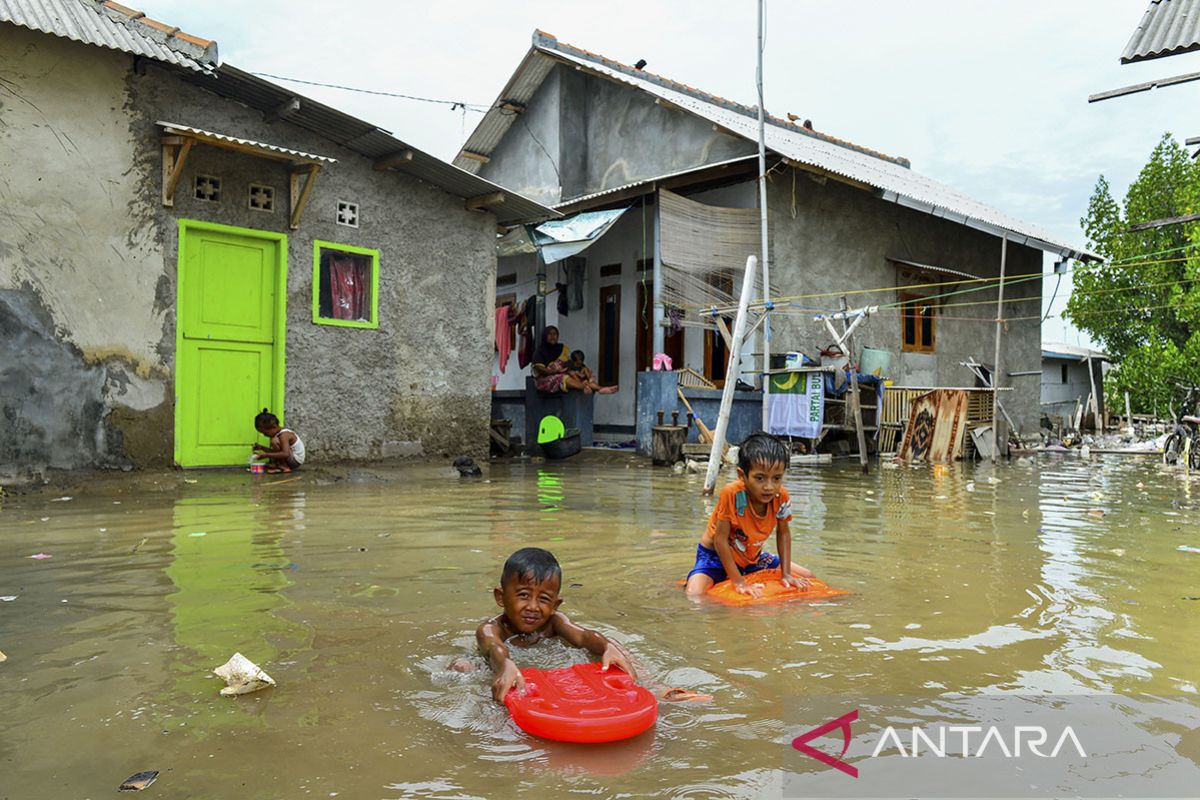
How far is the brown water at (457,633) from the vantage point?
206 centimetres

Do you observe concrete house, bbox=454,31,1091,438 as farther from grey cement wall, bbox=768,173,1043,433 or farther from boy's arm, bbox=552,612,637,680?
boy's arm, bbox=552,612,637,680

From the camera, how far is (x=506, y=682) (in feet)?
8.18

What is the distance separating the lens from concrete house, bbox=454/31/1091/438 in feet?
43.7

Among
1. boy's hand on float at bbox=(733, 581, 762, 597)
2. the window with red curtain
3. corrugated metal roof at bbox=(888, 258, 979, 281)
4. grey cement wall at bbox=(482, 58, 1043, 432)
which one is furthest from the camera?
corrugated metal roof at bbox=(888, 258, 979, 281)

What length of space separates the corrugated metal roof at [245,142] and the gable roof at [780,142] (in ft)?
20.4

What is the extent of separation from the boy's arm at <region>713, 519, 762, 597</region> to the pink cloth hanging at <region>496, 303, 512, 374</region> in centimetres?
1230

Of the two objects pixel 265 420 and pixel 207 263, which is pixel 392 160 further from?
pixel 265 420

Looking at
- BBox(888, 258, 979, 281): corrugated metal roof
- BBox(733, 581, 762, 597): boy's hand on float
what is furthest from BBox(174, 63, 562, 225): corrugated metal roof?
BBox(733, 581, 762, 597): boy's hand on float

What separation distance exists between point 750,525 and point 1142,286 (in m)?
20.8

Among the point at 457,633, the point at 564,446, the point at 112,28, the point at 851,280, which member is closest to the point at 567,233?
the point at 564,446

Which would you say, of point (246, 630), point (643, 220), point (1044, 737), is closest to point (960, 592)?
point (1044, 737)

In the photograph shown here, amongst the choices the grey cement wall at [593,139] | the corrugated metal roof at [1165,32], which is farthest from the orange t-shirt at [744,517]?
the grey cement wall at [593,139]

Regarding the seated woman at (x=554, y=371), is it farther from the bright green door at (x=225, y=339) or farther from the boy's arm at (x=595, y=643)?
the boy's arm at (x=595, y=643)

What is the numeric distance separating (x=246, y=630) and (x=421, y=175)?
320 inches
